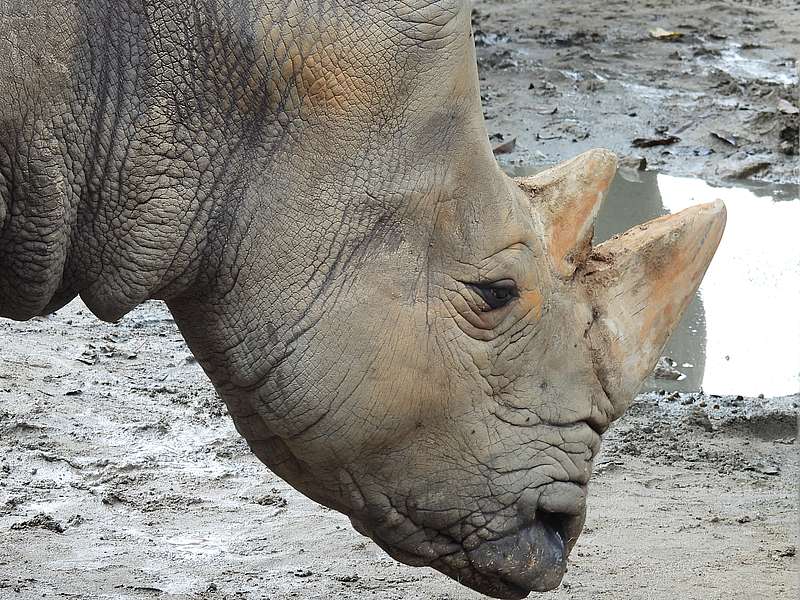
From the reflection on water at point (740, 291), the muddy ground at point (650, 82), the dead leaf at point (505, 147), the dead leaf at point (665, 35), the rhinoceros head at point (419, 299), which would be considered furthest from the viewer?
the dead leaf at point (665, 35)

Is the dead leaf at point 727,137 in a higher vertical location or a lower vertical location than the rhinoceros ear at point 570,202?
lower

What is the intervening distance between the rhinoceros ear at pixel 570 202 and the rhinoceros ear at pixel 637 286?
0.07m

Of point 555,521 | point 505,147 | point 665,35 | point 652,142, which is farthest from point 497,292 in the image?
point 665,35

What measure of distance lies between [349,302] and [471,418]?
0.44m

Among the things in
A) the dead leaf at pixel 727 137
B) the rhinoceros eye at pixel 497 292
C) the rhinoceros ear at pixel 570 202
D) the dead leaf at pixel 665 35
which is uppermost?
the rhinoceros ear at pixel 570 202

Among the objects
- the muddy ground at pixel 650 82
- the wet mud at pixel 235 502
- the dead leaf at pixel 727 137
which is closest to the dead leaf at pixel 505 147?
the muddy ground at pixel 650 82

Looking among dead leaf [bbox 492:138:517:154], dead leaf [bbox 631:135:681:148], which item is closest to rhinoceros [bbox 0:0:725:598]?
dead leaf [bbox 492:138:517:154]

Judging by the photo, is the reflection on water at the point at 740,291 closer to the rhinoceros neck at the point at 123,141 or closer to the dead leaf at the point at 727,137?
the dead leaf at the point at 727,137

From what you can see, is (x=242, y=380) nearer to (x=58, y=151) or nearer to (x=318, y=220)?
(x=318, y=220)

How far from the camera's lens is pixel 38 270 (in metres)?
3.15

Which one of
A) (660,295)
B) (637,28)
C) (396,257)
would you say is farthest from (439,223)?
(637,28)

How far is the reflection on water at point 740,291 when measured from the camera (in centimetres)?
688

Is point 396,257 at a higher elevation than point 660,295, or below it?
higher

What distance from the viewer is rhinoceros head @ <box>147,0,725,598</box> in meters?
3.15
